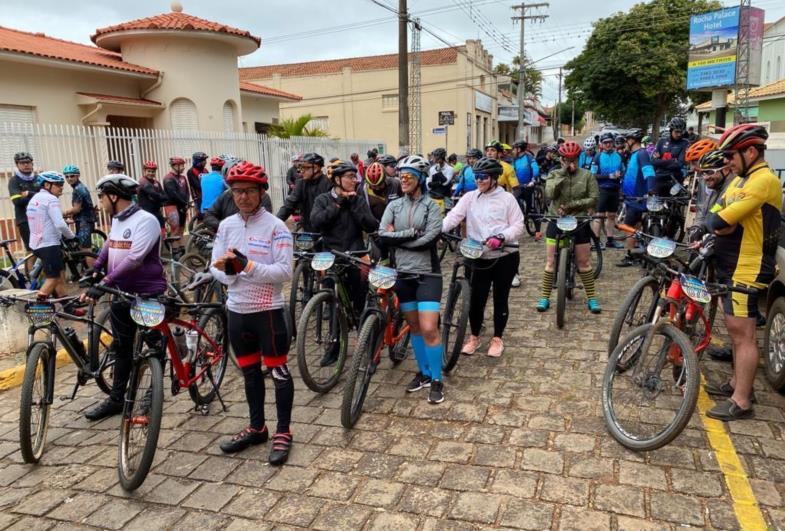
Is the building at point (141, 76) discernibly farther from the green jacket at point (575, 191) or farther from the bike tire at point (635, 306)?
the bike tire at point (635, 306)

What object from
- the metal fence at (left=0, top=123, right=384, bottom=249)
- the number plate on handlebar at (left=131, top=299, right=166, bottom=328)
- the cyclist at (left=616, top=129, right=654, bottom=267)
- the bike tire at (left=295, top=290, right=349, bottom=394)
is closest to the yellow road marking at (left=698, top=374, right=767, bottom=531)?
the bike tire at (left=295, top=290, right=349, bottom=394)

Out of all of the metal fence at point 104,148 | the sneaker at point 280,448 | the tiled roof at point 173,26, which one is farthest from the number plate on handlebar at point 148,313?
the tiled roof at point 173,26

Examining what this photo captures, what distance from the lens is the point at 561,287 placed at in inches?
243

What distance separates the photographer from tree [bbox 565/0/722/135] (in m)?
33.2

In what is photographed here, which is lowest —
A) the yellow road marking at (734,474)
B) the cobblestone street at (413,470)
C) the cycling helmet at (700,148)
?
the cobblestone street at (413,470)

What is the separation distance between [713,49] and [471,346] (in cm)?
2531

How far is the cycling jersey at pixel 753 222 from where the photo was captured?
3.78m

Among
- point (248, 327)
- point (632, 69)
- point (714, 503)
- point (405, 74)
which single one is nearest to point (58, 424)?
point (248, 327)

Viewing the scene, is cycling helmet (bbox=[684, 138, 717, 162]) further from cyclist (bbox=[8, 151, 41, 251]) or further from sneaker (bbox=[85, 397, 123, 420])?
cyclist (bbox=[8, 151, 41, 251])

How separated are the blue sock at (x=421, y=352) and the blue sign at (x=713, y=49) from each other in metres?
24.6

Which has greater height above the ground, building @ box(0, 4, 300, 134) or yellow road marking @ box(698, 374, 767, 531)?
building @ box(0, 4, 300, 134)

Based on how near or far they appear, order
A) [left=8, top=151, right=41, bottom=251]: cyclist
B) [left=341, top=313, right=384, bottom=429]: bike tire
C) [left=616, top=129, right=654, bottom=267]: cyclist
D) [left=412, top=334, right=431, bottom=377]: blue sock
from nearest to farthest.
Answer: [left=341, top=313, right=384, bottom=429]: bike tire → [left=412, top=334, right=431, bottom=377]: blue sock → [left=8, top=151, right=41, bottom=251]: cyclist → [left=616, top=129, right=654, bottom=267]: cyclist

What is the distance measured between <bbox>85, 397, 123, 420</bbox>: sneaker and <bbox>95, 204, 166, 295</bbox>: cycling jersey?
1.05m

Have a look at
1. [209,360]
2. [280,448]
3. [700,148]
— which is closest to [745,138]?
[700,148]
